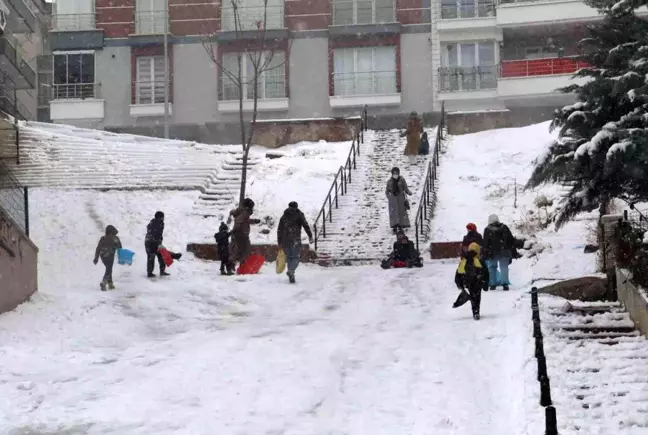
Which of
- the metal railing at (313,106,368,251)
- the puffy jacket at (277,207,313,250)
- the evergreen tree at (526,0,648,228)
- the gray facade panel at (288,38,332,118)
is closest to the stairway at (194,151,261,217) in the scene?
the metal railing at (313,106,368,251)

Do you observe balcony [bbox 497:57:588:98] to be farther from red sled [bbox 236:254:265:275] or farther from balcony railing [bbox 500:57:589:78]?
red sled [bbox 236:254:265:275]

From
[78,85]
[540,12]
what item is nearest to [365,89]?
[540,12]

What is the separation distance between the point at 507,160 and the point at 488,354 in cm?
1776

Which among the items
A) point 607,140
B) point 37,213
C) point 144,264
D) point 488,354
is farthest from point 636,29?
point 37,213

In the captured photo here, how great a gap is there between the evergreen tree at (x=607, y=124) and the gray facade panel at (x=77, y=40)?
91.3ft

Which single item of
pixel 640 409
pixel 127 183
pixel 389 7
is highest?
pixel 389 7

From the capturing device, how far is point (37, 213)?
23969 mm

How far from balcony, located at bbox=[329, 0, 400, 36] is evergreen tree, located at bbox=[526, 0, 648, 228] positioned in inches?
875

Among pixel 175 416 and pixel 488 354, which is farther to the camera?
pixel 488 354

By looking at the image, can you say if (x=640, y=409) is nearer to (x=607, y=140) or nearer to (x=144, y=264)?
(x=607, y=140)

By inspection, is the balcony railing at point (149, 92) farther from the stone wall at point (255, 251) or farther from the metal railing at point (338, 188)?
the stone wall at point (255, 251)

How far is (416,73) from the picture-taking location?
3919 cm

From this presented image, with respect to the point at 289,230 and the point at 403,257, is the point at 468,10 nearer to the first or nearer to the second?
the point at 403,257

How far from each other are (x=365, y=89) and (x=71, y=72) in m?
13.2
